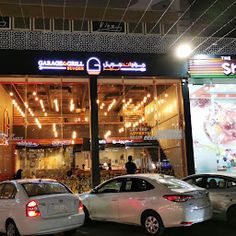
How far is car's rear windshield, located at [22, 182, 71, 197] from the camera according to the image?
9195 millimetres

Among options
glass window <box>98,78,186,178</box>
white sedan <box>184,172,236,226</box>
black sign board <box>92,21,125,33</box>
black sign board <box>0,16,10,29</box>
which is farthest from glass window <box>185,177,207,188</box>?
black sign board <box>0,16,10,29</box>

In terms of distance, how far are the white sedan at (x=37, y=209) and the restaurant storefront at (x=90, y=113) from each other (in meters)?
7.28

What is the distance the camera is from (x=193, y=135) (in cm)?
1786

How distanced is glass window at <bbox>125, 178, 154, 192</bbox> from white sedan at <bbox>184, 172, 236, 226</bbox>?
2.26 metres

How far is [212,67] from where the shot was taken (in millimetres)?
18062

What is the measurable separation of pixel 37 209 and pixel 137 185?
282cm

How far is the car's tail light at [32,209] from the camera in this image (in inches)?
333

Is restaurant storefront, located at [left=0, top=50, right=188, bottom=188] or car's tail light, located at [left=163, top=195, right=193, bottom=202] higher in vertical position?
restaurant storefront, located at [left=0, top=50, right=188, bottom=188]

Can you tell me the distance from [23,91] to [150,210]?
10.2 m

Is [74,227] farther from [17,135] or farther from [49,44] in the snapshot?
[49,44]

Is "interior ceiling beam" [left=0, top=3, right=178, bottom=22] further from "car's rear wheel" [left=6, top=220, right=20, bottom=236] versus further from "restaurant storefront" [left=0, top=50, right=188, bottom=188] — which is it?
"car's rear wheel" [left=6, top=220, right=20, bottom=236]

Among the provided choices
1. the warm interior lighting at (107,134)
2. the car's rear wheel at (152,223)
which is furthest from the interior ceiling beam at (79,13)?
the car's rear wheel at (152,223)

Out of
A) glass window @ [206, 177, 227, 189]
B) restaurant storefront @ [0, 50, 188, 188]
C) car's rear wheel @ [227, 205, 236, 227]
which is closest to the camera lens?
car's rear wheel @ [227, 205, 236, 227]

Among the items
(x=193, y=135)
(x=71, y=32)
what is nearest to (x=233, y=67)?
(x=193, y=135)
